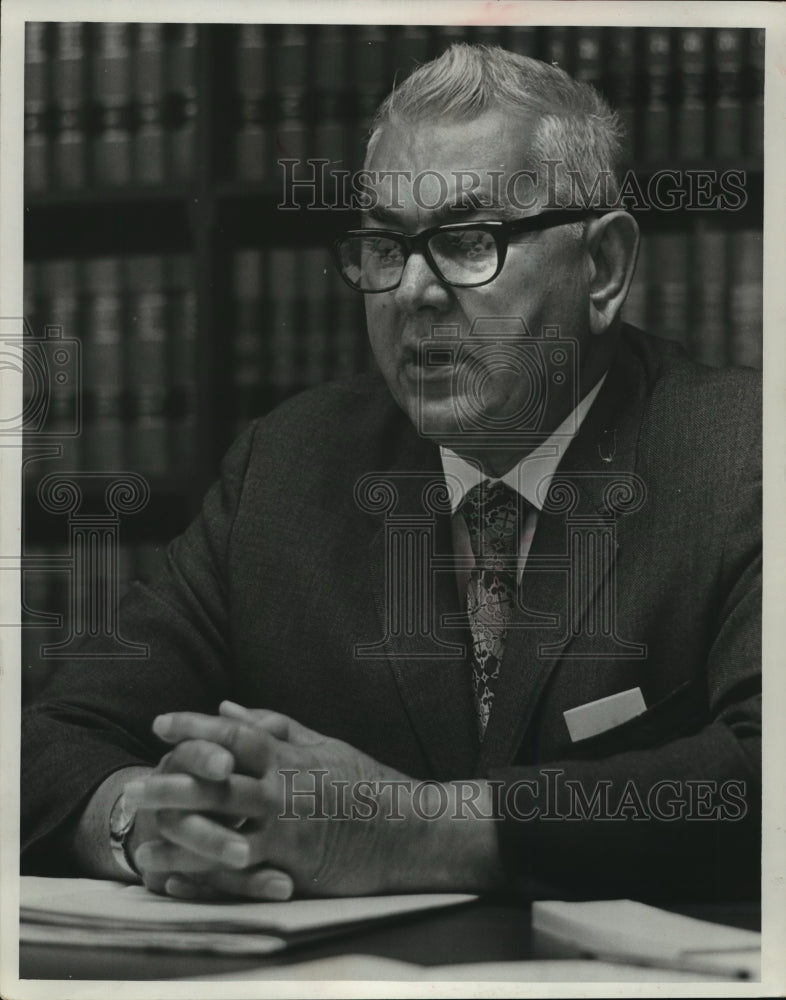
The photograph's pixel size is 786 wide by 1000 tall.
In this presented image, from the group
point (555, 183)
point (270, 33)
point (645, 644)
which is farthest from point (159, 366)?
A: point (645, 644)

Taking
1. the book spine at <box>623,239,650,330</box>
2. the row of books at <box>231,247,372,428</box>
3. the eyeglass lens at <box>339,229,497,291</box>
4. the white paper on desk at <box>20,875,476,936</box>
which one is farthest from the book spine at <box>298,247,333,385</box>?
the white paper on desk at <box>20,875,476,936</box>

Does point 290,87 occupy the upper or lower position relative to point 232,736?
upper

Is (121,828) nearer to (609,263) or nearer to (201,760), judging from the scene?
(201,760)

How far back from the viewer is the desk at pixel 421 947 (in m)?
1.76

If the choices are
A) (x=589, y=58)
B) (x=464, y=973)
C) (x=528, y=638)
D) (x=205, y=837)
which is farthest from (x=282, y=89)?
(x=464, y=973)

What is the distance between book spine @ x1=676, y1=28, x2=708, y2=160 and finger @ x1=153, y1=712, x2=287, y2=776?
1118mm

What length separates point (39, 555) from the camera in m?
1.90

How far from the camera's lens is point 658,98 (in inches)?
73.4

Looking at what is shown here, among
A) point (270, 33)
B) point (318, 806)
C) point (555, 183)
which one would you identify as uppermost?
point (270, 33)

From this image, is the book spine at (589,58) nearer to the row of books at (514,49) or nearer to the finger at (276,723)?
the row of books at (514,49)

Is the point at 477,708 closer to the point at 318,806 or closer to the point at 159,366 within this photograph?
the point at 318,806

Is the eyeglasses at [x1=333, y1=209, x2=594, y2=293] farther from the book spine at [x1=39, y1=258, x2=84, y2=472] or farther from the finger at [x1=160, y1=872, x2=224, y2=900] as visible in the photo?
the finger at [x1=160, y1=872, x2=224, y2=900]

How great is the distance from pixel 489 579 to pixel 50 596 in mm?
700

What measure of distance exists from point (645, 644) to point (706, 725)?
16 cm
